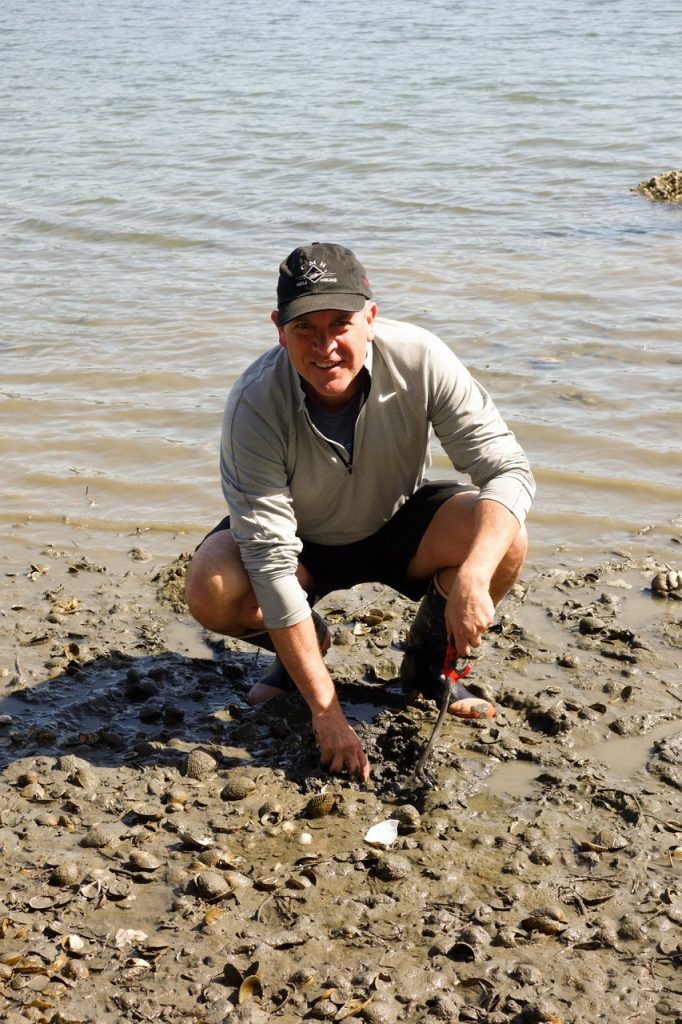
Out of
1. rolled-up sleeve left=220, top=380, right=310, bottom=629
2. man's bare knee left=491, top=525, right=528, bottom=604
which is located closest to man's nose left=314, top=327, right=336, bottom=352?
rolled-up sleeve left=220, top=380, right=310, bottom=629

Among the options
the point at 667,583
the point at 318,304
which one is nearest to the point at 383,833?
the point at 318,304

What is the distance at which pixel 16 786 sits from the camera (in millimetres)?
3867

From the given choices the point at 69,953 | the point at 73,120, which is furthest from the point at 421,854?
the point at 73,120

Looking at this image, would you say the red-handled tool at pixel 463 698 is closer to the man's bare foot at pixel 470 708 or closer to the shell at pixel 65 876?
the man's bare foot at pixel 470 708

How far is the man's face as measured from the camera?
3.69m

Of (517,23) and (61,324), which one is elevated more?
(517,23)

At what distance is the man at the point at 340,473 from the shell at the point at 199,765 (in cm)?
39

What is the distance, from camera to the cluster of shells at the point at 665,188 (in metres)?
11.8

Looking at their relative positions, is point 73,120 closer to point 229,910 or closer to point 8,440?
point 8,440

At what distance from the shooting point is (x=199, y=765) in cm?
393

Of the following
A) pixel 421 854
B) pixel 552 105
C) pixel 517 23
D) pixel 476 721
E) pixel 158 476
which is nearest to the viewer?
pixel 421 854

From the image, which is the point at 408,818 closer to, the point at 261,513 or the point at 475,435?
the point at 261,513

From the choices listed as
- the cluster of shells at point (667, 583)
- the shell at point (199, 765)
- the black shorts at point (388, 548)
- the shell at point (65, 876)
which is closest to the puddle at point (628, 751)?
the black shorts at point (388, 548)

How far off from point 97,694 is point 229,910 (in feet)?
4.54
